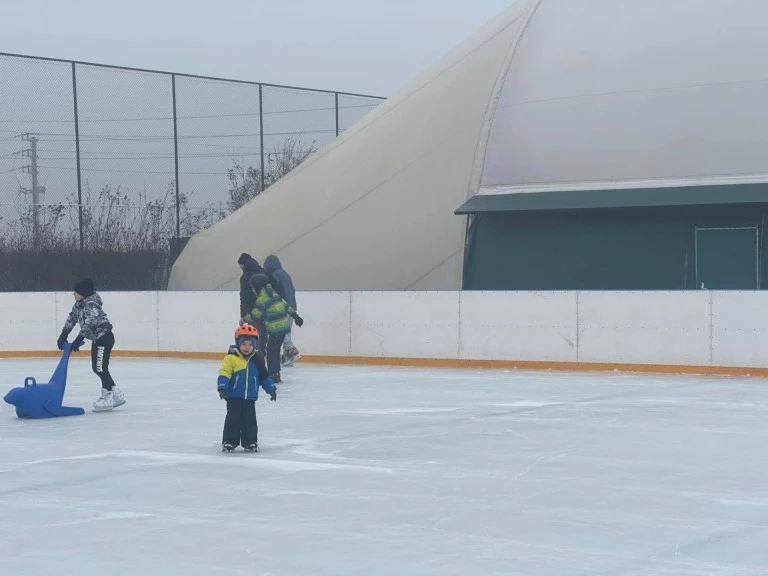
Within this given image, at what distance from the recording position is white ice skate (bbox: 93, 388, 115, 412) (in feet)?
42.5

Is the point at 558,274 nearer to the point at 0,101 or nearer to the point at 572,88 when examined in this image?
the point at 572,88

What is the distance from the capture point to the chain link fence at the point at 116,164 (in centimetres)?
2723

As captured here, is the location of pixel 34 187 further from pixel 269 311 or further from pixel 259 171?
pixel 269 311

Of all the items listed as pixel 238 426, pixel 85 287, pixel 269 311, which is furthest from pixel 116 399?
pixel 238 426

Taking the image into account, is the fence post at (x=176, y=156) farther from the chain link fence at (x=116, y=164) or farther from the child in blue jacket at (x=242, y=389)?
the child in blue jacket at (x=242, y=389)

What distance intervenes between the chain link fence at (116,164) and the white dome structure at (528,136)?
107 inches

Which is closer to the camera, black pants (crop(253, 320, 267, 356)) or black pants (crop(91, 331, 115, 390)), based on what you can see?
black pants (crop(91, 331, 115, 390))

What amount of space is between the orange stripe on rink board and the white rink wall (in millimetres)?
61

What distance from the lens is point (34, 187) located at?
27.3m

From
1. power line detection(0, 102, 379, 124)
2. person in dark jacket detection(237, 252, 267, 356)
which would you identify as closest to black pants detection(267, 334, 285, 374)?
person in dark jacket detection(237, 252, 267, 356)

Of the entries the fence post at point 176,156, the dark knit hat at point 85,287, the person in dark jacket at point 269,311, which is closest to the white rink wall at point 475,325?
the person in dark jacket at point 269,311

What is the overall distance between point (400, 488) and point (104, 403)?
595cm

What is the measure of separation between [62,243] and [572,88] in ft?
41.0

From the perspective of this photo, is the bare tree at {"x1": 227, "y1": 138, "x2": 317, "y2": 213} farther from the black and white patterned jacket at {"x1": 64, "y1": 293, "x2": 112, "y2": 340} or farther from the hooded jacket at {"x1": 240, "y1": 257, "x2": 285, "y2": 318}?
the black and white patterned jacket at {"x1": 64, "y1": 293, "x2": 112, "y2": 340}
